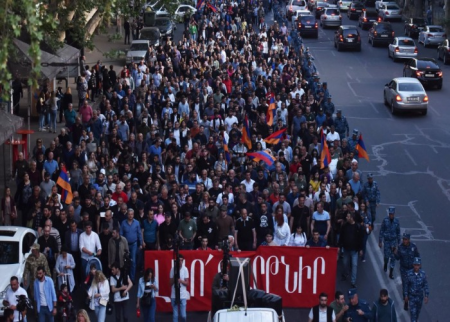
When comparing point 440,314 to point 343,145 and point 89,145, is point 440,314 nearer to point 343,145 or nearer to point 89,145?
point 343,145

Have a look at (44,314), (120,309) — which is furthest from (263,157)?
(44,314)

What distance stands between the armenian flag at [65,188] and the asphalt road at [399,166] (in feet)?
9.84

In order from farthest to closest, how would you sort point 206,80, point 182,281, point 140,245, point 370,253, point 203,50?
point 203,50 → point 206,80 → point 370,253 → point 140,245 → point 182,281

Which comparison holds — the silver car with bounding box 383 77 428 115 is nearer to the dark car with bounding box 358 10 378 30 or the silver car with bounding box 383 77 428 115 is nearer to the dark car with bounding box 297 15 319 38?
the dark car with bounding box 297 15 319 38

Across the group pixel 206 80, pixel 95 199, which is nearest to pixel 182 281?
pixel 95 199

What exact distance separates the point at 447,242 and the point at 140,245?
22.0ft

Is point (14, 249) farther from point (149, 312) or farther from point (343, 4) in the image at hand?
point (343, 4)

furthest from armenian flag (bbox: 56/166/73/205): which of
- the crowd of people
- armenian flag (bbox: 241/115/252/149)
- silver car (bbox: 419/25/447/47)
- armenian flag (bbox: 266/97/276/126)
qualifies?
silver car (bbox: 419/25/447/47)

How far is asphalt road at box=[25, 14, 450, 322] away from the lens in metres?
18.8

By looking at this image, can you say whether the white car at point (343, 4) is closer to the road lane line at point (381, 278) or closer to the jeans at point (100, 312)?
the road lane line at point (381, 278)

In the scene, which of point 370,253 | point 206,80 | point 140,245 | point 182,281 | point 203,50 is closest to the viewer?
point 182,281

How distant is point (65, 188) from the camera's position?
20.9 m

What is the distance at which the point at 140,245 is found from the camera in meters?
18.7

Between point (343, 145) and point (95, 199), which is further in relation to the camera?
point (343, 145)
